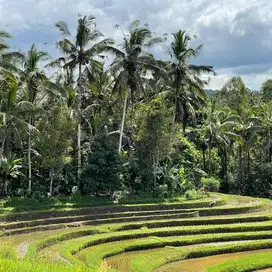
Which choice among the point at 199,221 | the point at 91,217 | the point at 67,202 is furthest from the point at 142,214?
the point at 67,202

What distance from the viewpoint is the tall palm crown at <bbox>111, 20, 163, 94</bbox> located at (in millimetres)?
31172

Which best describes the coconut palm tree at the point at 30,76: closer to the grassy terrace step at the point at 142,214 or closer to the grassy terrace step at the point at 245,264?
the grassy terrace step at the point at 142,214

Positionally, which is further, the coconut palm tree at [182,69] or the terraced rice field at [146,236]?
the coconut palm tree at [182,69]

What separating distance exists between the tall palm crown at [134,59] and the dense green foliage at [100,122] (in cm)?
7

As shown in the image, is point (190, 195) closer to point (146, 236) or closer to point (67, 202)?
point (67, 202)

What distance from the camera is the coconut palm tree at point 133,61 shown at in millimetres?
31172

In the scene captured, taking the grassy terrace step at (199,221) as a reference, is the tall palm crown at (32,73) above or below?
above

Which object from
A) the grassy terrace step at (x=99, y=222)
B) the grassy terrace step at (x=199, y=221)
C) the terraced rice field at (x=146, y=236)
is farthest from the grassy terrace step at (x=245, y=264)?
the grassy terrace step at (x=99, y=222)

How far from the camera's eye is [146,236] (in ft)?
67.2

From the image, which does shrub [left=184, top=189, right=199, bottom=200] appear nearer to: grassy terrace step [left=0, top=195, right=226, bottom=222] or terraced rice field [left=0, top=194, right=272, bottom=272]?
grassy terrace step [left=0, top=195, right=226, bottom=222]

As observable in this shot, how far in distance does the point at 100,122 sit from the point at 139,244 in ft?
54.9

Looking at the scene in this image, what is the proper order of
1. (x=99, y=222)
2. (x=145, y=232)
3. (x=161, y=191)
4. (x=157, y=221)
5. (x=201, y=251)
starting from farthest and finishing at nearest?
(x=161, y=191) < (x=157, y=221) < (x=99, y=222) < (x=145, y=232) < (x=201, y=251)

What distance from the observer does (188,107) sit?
37750 mm

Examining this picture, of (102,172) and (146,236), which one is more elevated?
(102,172)
